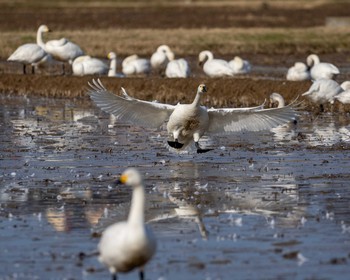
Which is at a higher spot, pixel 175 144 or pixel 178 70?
pixel 178 70

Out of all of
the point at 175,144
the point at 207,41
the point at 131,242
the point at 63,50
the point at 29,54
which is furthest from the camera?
the point at 207,41

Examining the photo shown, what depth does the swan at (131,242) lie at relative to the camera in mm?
7359

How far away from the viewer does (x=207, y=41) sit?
37406mm

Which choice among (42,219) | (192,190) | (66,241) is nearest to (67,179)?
(192,190)

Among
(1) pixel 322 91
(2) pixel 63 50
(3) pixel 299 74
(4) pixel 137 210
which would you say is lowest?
(4) pixel 137 210

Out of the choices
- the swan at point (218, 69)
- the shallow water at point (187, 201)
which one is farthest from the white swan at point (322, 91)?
the swan at point (218, 69)

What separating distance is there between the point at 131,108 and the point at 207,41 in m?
22.9

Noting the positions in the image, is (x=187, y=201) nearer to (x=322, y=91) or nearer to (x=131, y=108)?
(x=131, y=108)

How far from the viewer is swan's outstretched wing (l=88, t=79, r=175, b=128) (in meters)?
14.6

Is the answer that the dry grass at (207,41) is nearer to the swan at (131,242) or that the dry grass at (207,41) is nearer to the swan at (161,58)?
the swan at (161,58)

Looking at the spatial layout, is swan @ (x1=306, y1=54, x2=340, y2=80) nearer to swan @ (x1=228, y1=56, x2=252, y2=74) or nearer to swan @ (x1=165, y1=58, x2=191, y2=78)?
swan @ (x1=228, y1=56, x2=252, y2=74)

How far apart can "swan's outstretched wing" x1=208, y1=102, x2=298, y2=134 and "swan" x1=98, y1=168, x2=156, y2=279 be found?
7118 millimetres

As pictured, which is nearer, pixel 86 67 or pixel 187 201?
pixel 187 201

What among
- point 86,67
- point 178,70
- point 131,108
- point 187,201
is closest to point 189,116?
point 131,108
